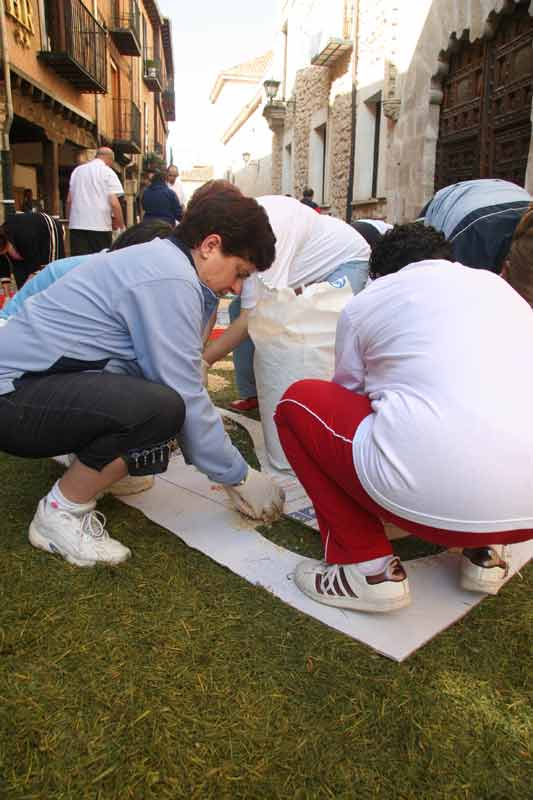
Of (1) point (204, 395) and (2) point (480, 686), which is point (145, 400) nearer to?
(1) point (204, 395)

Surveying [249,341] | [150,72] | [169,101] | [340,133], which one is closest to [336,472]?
[249,341]

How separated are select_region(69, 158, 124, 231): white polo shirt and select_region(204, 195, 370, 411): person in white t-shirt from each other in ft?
10.9

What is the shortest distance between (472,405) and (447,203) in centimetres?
147

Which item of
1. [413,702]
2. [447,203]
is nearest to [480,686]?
[413,702]

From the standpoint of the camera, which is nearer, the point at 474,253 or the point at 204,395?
the point at 204,395

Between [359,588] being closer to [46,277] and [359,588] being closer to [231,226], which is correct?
[231,226]

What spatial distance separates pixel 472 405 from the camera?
1100mm

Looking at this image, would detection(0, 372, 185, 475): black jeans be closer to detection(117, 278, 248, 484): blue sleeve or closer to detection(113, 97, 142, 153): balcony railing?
detection(117, 278, 248, 484): blue sleeve

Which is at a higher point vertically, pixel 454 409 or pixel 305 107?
pixel 305 107

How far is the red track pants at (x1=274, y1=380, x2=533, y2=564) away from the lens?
1.29 metres

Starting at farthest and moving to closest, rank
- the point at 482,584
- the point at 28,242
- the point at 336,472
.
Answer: the point at 28,242 < the point at 482,584 < the point at 336,472

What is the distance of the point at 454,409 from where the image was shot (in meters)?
1.11

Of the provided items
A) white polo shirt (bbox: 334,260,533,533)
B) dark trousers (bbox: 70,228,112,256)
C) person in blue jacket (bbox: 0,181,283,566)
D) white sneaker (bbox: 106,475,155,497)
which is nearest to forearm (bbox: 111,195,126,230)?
dark trousers (bbox: 70,228,112,256)

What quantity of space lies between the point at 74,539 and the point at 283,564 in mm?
534
